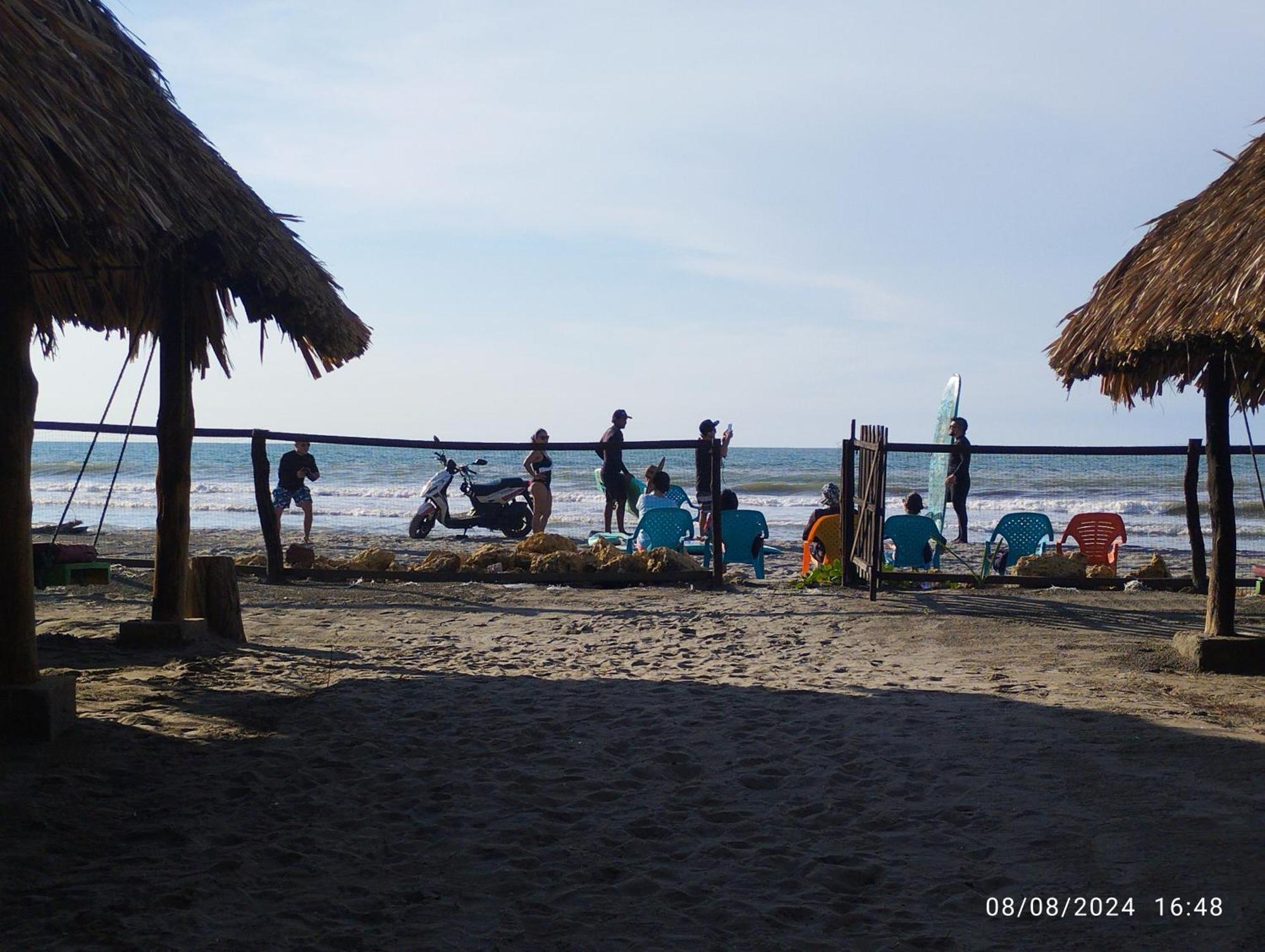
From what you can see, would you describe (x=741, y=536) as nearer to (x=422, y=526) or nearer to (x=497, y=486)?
(x=497, y=486)

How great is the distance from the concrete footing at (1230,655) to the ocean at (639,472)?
11.7 meters

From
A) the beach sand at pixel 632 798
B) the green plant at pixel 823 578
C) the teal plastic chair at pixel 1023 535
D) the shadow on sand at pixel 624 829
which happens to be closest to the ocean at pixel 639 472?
the teal plastic chair at pixel 1023 535

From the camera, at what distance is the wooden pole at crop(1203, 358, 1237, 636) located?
6.03 meters

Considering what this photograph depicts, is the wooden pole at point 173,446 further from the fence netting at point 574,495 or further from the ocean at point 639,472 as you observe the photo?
the ocean at point 639,472

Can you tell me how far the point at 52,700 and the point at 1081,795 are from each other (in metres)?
3.70

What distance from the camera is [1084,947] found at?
2.77 meters

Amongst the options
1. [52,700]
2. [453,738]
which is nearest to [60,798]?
[52,700]

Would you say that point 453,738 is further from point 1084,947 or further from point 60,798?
point 1084,947

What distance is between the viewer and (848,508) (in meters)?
9.41

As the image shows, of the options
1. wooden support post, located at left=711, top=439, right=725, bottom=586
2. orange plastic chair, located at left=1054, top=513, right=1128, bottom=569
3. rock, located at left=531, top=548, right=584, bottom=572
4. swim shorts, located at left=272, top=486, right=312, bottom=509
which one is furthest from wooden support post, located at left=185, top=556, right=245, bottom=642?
orange plastic chair, located at left=1054, top=513, right=1128, bottom=569

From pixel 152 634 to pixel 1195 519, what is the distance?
24.9 feet

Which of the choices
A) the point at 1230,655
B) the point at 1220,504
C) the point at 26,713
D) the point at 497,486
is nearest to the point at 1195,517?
the point at 1220,504

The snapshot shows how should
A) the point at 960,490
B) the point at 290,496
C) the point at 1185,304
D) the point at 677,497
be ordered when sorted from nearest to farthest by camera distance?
1. the point at 1185,304
2. the point at 677,497
3. the point at 290,496
4. the point at 960,490

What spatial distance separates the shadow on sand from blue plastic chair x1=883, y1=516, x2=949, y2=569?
4622 millimetres
